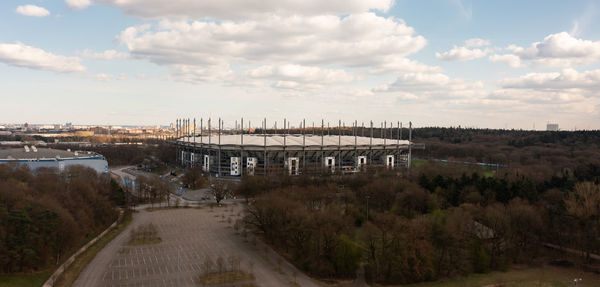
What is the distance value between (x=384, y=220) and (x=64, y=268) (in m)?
19.3

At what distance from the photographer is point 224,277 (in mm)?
21953

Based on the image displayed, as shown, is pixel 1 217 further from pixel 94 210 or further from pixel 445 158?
pixel 445 158

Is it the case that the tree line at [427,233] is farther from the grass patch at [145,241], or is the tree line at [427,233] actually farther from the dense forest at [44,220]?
the dense forest at [44,220]

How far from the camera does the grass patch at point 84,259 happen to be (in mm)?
21169

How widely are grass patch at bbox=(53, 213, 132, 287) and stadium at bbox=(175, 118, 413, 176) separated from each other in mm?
26805

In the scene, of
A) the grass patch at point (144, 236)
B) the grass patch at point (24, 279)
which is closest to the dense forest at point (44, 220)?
the grass patch at point (24, 279)

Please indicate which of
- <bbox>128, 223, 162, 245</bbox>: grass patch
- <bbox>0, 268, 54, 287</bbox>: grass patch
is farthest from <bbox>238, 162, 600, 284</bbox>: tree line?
<bbox>0, 268, 54, 287</bbox>: grass patch

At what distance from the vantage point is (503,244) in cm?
2592

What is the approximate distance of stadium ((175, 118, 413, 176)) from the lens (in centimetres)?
5962

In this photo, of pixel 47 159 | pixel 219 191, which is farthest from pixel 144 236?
pixel 47 159

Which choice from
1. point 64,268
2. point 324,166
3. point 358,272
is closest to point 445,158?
point 324,166

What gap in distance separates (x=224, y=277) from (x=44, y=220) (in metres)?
11.2

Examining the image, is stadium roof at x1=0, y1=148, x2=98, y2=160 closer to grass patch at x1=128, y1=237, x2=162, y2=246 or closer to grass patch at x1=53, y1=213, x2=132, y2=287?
grass patch at x1=53, y1=213, x2=132, y2=287

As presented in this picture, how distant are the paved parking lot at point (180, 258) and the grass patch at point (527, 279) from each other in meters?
8.78
